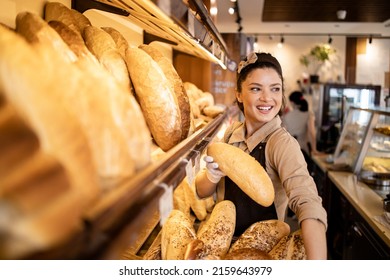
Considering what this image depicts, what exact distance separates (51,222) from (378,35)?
90.0 inches

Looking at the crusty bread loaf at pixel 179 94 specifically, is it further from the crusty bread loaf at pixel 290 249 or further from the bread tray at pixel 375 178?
the bread tray at pixel 375 178

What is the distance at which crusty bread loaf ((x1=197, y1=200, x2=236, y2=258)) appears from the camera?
1.20m

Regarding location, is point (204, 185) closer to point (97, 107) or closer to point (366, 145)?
point (97, 107)

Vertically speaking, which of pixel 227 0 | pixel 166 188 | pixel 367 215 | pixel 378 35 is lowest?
pixel 367 215

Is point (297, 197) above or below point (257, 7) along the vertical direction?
below

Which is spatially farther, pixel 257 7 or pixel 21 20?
pixel 257 7

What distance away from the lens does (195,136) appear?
110 cm

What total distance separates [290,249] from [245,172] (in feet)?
0.84

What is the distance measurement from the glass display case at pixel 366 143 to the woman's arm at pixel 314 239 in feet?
7.12

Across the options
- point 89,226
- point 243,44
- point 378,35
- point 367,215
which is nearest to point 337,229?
point 367,215

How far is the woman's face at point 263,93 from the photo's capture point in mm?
1296

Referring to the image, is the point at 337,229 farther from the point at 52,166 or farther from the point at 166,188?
the point at 52,166

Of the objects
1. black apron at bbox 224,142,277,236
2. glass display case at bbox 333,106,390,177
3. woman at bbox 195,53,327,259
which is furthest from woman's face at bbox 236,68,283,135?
glass display case at bbox 333,106,390,177

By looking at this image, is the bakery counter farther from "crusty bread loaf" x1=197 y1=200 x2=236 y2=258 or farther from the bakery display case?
"crusty bread loaf" x1=197 y1=200 x2=236 y2=258
